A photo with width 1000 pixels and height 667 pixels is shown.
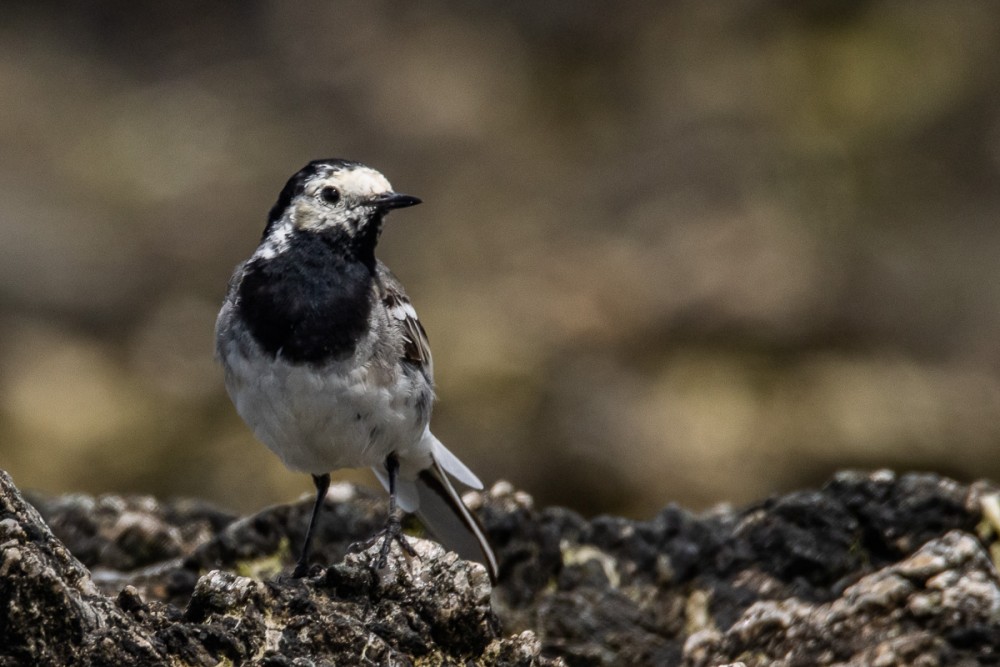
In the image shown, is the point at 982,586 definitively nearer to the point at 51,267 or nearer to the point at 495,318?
the point at 495,318

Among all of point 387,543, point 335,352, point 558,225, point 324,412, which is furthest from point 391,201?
point 558,225

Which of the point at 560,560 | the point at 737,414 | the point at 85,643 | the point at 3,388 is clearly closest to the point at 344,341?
the point at 560,560

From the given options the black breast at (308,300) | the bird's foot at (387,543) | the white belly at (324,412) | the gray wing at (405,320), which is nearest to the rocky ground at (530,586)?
the bird's foot at (387,543)

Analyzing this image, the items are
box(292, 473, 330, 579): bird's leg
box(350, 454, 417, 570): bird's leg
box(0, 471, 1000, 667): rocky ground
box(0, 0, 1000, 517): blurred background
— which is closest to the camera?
box(0, 471, 1000, 667): rocky ground

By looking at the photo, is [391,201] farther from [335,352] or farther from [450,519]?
[450,519]

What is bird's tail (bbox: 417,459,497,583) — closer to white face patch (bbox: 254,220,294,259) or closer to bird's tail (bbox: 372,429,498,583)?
bird's tail (bbox: 372,429,498,583)

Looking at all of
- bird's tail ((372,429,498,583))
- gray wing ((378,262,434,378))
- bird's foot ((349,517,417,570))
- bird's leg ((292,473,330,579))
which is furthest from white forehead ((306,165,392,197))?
bird's foot ((349,517,417,570))
